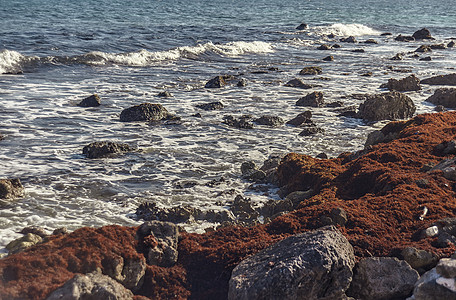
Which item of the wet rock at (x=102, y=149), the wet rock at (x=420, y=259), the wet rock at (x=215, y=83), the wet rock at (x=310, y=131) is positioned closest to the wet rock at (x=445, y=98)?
the wet rock at (x=310, y=131)

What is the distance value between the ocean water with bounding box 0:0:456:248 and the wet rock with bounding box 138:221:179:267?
68.8 inches

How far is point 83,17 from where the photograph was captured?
40438mm

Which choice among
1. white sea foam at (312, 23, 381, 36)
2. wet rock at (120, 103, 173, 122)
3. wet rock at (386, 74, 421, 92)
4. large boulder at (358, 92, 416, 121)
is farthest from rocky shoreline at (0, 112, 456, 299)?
white sea foam at (312, 23, 381, 36)

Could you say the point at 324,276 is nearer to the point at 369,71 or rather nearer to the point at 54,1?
the point at 369,71

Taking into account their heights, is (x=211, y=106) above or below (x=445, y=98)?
above

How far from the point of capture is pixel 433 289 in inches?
165

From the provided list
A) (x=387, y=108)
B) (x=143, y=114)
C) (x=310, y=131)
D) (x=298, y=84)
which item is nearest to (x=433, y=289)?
(x=310, y=131)

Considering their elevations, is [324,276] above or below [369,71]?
above

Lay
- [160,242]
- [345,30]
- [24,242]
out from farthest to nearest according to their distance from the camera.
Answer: [345,30]
[24,242]
[160,242]

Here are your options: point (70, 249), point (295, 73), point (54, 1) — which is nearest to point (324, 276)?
point (70, 249)

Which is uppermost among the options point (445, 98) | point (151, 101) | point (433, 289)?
point (433, 289)

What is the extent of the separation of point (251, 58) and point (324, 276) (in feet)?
76.6

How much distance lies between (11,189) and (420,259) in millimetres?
6068

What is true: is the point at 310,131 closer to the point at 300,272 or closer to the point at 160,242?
the point at 160,242
